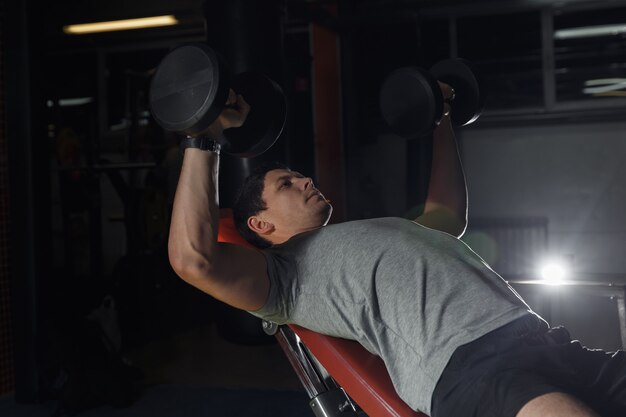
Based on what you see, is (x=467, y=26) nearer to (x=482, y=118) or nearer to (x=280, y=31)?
(x=482, y=118)

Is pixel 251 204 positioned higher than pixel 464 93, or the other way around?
pixel 464 93

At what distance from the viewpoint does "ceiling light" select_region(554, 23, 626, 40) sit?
4.73 m

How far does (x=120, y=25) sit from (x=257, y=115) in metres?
5.48

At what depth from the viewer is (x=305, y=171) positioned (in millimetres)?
4191

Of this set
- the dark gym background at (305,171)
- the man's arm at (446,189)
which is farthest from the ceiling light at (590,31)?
the man's arm at (446,189)

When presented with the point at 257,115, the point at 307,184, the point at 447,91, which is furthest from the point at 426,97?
the point at 257,115

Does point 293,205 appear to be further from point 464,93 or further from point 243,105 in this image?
point 464,93

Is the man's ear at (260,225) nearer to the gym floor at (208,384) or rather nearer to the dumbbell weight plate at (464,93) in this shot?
the dumbbell weight plate at (464,93)

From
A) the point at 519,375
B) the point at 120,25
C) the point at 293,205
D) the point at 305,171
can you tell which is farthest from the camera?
the point at 120,25

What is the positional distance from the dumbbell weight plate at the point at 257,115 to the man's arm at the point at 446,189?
1.56ft

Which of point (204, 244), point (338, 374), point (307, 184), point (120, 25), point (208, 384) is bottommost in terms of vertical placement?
point (208, 384)

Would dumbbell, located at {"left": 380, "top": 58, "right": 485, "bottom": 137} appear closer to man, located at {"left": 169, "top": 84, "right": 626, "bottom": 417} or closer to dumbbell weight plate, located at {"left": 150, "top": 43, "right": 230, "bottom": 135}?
man, located at {"left": 169, "top": 84, "right": 626, "bottom": 417}

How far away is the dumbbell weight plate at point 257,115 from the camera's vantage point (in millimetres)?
1368

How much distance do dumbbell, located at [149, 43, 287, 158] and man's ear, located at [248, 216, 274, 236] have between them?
0.64 ft
